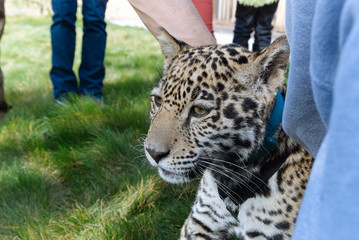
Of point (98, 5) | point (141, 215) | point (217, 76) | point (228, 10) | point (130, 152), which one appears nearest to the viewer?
point (217, 76)

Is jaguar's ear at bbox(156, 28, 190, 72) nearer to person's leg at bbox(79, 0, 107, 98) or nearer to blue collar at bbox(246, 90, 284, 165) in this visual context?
blue collar at bbox(246, 90, 284, 165)

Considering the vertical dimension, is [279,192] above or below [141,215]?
above

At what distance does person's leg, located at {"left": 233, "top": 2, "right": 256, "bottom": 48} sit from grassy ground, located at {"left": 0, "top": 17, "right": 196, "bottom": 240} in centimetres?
176

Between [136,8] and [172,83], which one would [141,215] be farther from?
[136,8]

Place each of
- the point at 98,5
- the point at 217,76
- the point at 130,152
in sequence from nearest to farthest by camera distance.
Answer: the point at 217,76
the point at 130,152
the point at 98,5

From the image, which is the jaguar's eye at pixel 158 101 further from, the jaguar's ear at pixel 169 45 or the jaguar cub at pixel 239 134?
the jaguar's ear at pixel 169 45

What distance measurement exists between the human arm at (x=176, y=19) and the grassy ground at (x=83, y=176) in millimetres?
1098

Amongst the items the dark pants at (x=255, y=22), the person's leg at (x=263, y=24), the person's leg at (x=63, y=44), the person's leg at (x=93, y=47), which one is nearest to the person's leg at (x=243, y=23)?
the dark pants at (x=255, y=22)

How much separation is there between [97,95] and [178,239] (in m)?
3.02

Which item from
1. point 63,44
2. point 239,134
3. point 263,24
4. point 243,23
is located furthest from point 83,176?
point 263,24

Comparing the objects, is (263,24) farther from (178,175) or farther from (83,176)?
(178,175)

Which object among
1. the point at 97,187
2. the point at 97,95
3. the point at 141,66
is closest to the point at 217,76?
the point at 97,187

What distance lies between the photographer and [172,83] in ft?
6.43

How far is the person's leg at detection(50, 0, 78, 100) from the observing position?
15.1 feet
